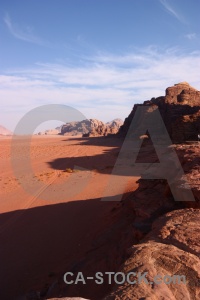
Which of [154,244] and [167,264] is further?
[154,244]

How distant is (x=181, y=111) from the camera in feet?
82.0

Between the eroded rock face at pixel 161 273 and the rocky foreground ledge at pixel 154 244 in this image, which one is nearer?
the eroded rock face at pixel 161 273

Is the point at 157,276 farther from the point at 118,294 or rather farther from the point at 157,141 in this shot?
the point at 157,141

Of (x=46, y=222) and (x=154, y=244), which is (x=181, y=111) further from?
(x=154, y=244)

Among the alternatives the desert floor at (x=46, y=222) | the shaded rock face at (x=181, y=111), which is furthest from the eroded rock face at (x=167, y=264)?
the shaded rock face at (x=181, y=111)

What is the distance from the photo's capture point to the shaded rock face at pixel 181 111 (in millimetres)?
19125

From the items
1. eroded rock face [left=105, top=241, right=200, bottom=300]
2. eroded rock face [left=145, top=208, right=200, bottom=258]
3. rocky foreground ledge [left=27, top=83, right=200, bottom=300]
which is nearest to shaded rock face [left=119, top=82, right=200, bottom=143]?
rocky foreground ledge [left=27, top=83, right=200, bottom=300]

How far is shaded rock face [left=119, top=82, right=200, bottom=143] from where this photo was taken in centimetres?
1912

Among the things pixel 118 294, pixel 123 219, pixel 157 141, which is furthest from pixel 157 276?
pixel 157 141

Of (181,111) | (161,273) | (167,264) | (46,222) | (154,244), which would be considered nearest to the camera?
(161,273)

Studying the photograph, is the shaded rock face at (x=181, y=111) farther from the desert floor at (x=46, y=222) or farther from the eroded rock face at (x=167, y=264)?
the eroded rock face at (x=167, y=264)

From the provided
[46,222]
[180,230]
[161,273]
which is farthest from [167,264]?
[46,222]

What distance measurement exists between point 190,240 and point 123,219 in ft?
11.2

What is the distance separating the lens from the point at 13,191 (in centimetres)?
1288
